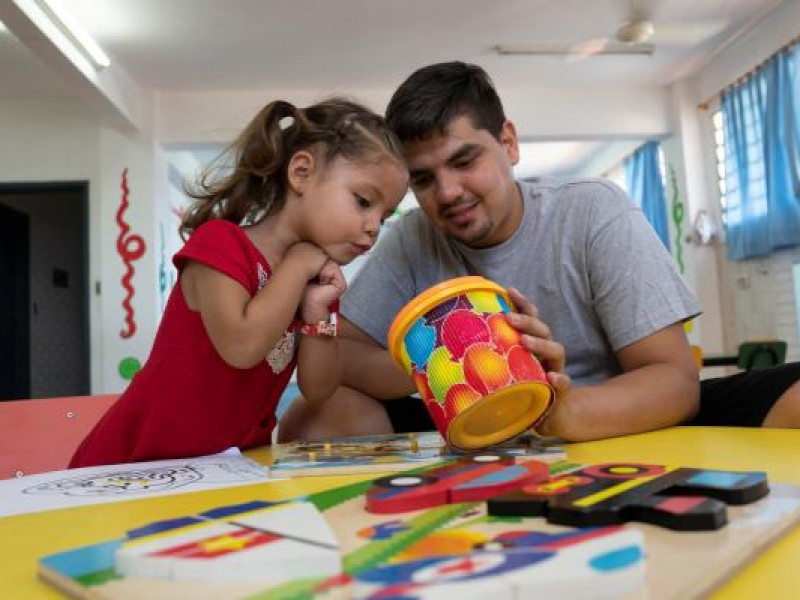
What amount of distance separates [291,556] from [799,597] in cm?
21

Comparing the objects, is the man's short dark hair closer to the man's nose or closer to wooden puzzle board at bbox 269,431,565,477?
the man's nose

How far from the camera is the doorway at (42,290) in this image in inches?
227

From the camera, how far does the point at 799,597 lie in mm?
312

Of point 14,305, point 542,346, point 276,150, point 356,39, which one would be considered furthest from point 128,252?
point 542,346

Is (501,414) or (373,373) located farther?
(373,373)

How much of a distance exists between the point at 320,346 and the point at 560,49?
4228 mm

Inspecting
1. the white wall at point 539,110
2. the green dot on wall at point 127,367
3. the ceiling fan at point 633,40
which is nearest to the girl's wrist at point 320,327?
the ceiling fan at point 633,40

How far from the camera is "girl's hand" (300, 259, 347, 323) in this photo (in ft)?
3.44

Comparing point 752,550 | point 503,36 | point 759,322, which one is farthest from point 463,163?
point 759,322

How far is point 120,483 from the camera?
2.27 feet

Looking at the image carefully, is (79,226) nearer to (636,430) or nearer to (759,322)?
(759,322)

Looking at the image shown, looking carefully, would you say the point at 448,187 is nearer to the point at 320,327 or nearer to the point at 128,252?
the point at 320,327

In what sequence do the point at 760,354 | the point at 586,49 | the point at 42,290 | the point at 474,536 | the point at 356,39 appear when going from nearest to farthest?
1. the point at 474,536
2. the point at 760,354
3. the point at 356,39
4. the point at 586,49
5. the point at 42,290

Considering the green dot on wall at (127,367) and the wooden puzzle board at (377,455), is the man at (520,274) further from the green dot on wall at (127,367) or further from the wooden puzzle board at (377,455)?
the green dot on wall at (127,367)
